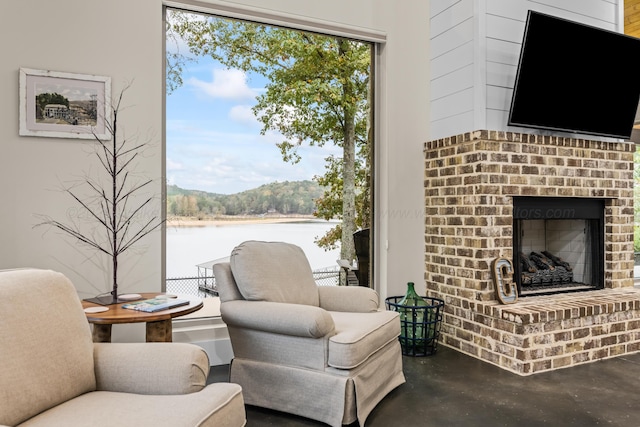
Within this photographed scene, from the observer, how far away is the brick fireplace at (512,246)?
3.34 metres

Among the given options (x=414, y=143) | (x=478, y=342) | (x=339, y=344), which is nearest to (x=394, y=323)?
(x=339, y=344)

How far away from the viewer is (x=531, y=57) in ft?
11.6

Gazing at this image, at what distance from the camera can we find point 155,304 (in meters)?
2.46

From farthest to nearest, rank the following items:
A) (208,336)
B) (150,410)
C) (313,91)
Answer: (313,91), (208,336), (150,410)

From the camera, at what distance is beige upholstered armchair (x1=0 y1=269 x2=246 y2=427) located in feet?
4.90

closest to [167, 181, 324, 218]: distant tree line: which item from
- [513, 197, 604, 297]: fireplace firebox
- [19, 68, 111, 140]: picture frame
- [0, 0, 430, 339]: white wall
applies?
[0, 0, 430, 339]: white wall

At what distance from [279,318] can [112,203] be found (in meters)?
1.39

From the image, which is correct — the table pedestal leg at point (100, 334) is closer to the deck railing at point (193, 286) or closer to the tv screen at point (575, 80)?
the deck railing at point (193, 286)

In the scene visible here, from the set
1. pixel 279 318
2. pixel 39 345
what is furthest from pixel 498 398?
pixel 39 345

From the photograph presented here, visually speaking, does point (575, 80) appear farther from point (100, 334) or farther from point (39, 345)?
point (39, 345)

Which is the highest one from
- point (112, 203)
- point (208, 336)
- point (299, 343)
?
Result: point (112, 203)

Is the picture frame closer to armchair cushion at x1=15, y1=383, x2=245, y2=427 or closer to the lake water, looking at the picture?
the lake water

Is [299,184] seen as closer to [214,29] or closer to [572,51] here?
[214,29]

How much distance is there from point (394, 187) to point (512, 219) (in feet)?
2.99
